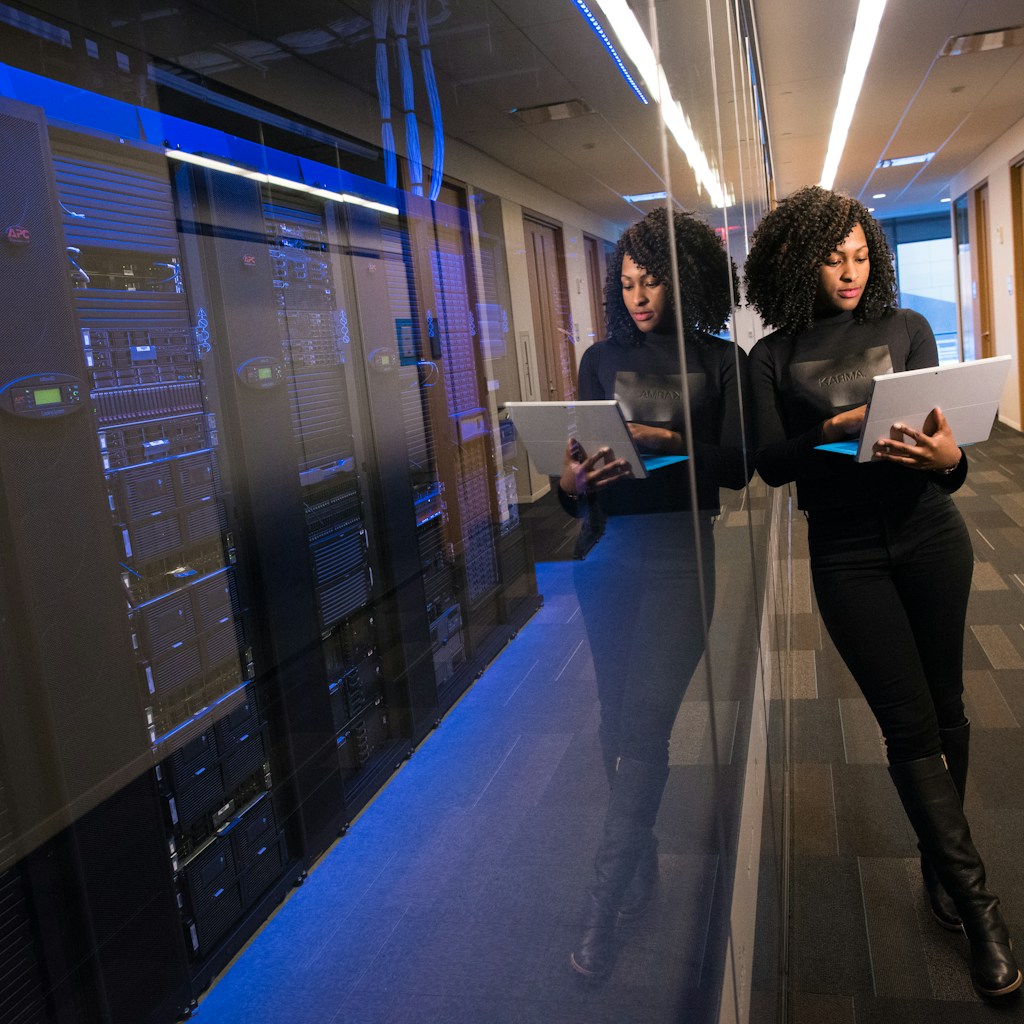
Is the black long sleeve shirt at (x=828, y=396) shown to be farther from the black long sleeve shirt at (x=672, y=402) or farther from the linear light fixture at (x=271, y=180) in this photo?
the linear light fixture at (x=271, y=180)

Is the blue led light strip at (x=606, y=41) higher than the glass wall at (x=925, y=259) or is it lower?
lower

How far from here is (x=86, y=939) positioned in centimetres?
34

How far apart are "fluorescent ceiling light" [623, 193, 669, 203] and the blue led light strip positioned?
80 millimetres

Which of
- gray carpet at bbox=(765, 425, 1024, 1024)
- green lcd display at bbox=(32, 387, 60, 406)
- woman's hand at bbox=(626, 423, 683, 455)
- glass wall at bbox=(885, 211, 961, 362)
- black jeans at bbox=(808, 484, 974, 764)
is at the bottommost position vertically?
gray carpet at bbox=(765, 425, 1024, 1024)

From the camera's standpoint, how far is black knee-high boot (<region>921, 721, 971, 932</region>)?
162cm

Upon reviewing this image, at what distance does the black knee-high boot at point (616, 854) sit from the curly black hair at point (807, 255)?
3.71 ft

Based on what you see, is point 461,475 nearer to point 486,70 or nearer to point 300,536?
point 300,536

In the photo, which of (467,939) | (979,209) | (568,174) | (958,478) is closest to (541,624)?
(467,939)

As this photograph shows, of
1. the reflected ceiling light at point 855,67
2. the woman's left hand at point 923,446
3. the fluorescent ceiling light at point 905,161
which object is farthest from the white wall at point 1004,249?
the woman's left hand at point 923,446

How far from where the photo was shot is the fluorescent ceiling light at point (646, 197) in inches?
28.0

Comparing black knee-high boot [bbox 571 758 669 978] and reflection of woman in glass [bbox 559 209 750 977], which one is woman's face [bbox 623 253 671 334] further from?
black knee-high boot [bbox 571 758 669 978]

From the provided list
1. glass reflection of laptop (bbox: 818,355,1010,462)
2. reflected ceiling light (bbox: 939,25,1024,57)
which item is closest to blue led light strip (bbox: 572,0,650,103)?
glass reflection of laptop (bbox: 818,355,1010,462)

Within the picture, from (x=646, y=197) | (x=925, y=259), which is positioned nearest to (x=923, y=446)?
(x=646, y=197)

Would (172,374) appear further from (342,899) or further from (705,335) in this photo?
(705,335)
